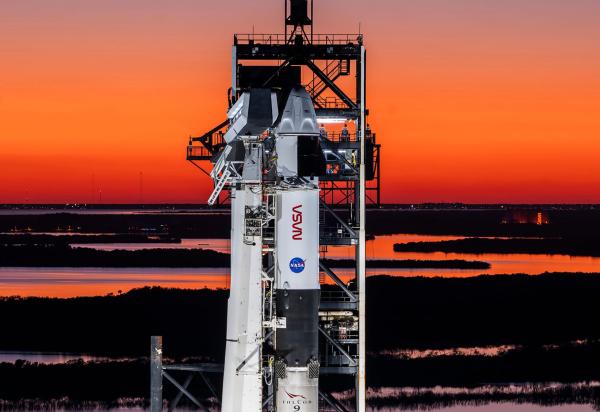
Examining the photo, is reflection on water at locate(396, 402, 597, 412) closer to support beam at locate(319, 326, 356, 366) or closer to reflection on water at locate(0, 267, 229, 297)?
support beam at locate(319, 326, 356, 366)

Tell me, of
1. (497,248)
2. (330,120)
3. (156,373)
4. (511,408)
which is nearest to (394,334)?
(511,408)

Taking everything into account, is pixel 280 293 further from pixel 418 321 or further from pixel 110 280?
pixel 110 280

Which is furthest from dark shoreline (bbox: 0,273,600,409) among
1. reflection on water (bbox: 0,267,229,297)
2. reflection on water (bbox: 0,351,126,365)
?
reflection on water (bbox: 0,267,229,297)

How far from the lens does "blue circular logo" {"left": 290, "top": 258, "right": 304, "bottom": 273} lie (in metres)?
38.6

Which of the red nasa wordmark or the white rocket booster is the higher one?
the red nasa wordmark

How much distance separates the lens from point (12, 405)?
57000 mm

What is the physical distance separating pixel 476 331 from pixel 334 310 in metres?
40.1

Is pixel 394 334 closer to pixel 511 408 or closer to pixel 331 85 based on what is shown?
pixel 511 408

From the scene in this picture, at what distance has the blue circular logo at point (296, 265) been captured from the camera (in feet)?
127

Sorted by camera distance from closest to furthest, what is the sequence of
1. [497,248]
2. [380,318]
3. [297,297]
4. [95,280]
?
[297,297], [380,318], [95,280], [497,248]

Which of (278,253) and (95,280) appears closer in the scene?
(278,253)

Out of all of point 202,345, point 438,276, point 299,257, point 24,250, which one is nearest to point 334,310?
point 299,257

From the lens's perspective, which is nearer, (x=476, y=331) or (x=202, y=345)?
(x=202, y=345)

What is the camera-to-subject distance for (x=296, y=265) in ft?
127
